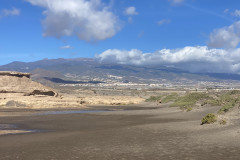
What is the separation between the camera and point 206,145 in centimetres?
1323

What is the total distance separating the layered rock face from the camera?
65.3 m

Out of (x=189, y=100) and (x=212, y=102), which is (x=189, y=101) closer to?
(x=189, y=100)

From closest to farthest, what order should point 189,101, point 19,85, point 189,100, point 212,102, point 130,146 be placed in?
point 130,146, point 212,102, point 189,101, point 189,100, point 19,85

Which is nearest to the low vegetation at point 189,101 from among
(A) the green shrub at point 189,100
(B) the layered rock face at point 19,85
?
(A) the green shrub at point 189,100

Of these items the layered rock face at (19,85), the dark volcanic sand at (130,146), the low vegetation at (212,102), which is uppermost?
the layered rock face at (19,85)

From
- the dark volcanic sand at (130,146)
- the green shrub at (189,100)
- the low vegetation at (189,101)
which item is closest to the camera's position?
the dark volcanic sand at (130,146)

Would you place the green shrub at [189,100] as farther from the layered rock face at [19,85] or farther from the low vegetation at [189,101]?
the layered rock face at [19,85]

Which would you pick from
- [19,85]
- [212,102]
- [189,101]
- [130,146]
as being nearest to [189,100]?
[189,101]

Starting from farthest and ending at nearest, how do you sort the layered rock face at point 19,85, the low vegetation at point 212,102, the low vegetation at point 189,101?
1. the layered rock face at point 19,85
2. the low vegetation at point 189,101
3. the low vegetation at point 212,102

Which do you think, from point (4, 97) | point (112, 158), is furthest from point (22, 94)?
point (112, 158)

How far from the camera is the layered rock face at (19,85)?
6531cm

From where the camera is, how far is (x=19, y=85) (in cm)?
6969

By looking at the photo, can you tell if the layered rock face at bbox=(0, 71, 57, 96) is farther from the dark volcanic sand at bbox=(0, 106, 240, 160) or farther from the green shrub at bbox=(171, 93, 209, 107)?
the dark volcanic sand at bbox=(0, 106, 240, 160)

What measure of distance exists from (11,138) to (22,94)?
48.9 meters
